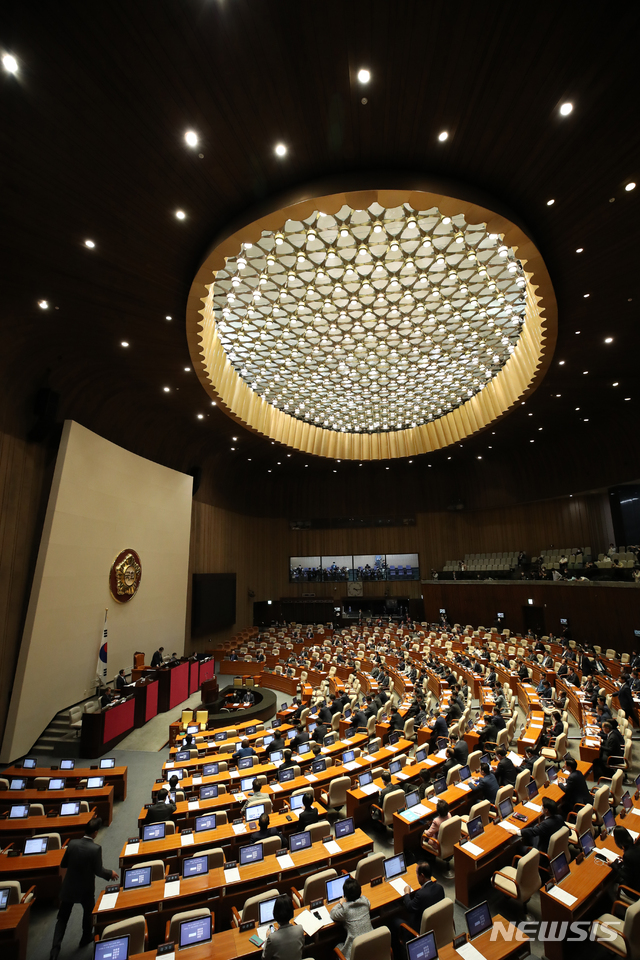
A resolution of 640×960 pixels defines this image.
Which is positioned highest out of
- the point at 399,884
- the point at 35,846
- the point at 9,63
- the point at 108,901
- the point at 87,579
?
the point at 9,63

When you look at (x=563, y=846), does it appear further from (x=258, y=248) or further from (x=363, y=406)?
(x=363, y=406)

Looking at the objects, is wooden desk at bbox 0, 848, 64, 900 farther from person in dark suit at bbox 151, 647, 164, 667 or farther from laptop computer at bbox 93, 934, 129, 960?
person in dark suit at bbox 151, 647, 164, 667

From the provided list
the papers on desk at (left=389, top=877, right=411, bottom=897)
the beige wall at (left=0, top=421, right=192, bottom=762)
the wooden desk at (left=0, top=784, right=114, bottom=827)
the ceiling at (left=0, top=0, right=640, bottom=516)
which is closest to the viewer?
the papers on desk at (left=389, top=877, right=411, bottom=897)

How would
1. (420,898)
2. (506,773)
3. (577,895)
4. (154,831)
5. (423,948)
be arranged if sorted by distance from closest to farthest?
(423,948) → (420,898) → (577,895) → (154,831) → (506,773)

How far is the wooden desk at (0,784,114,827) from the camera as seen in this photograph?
7468 millimetres

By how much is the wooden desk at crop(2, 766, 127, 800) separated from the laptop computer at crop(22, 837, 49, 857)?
2.64m

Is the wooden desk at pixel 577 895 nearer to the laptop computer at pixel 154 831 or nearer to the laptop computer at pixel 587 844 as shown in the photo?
the laptop computer at pixel 587 844

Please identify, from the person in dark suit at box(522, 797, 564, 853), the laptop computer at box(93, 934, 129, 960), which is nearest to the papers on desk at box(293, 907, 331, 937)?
the laptop computer at box(93, 934, 129, 960)

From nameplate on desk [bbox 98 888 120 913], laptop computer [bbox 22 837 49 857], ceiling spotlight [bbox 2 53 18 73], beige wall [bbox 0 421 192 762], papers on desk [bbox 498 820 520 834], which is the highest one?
ceiling spotlight [bbox 2 53 18 73]

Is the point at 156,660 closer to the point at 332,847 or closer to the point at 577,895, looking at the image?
the point at 332,847

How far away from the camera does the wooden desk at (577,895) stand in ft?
14.1

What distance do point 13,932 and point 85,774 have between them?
461 centimetres

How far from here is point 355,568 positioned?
1251 inches

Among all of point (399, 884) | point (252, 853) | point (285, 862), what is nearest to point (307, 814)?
point (285, 862)
